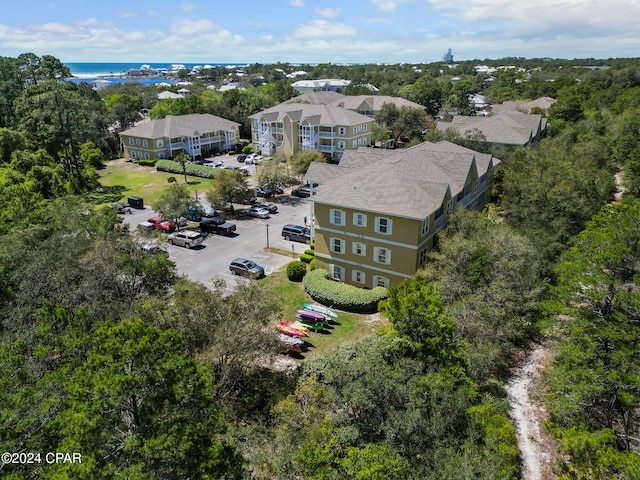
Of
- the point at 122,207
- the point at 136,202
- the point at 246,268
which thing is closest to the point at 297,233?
the point at 246,268

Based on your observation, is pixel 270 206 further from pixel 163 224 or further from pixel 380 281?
pixel 380 281

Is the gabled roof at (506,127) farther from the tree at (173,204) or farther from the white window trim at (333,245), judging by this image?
the tree at (173,204)

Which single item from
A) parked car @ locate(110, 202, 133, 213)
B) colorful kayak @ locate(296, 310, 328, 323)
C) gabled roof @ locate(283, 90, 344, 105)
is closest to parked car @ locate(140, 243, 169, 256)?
colorful kayak @ locate(296, 310, 328, 323)

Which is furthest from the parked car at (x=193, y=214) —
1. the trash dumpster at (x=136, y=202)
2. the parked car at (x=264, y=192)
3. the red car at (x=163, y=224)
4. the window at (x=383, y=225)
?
the window at (x=383, y=225)

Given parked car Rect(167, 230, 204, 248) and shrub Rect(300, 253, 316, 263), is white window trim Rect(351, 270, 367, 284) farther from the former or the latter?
parked car Rect(167, 230, 204, 248)

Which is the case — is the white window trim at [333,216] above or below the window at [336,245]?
above
